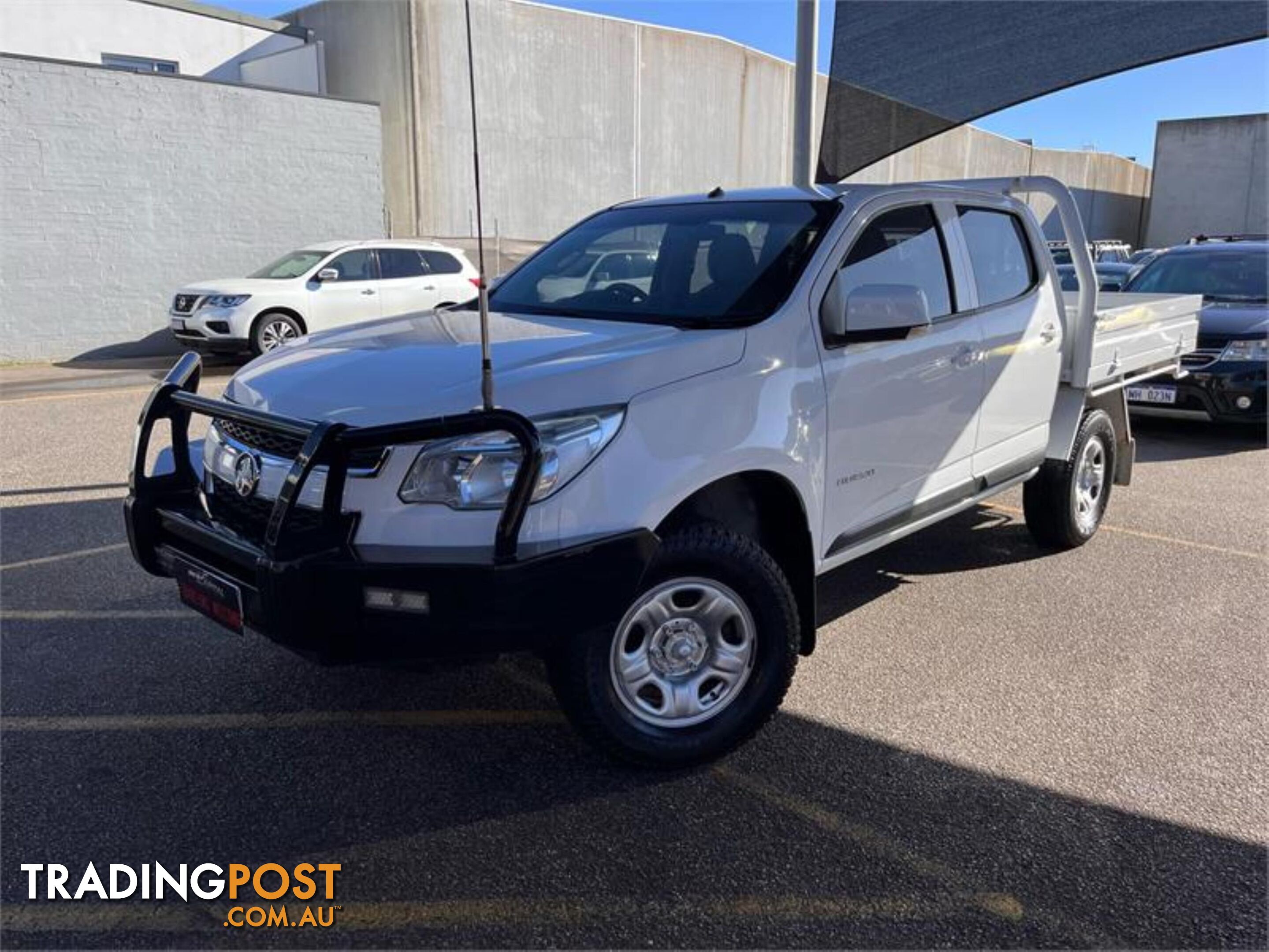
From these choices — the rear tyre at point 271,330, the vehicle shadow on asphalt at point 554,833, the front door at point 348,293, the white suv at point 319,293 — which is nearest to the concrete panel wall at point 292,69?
the white suv at point 319,293

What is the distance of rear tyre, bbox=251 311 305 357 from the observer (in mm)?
13484

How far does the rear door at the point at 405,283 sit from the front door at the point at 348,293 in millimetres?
127

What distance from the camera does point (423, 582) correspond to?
2779mm

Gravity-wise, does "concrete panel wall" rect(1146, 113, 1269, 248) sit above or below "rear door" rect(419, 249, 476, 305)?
above

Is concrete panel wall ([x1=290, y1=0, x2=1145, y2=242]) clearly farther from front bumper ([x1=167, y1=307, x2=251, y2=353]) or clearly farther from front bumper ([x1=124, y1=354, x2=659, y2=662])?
front bumper ([x1=124, y1=354, x2=659, y2=662])

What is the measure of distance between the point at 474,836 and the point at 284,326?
472 inches

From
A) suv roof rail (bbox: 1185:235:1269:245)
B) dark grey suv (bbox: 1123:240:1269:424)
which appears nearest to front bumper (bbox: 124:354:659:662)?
dark grey suv (bbox: 1123:240:1269:424)

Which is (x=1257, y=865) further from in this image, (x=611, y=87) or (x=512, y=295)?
(x=611, y=87)

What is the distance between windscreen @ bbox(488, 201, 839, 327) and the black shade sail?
554cm

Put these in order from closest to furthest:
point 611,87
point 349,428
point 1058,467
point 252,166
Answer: point 349,428
point 1058,467
point 252,166
point 611,87

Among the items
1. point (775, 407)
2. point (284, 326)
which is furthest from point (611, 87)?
point (775, 407)

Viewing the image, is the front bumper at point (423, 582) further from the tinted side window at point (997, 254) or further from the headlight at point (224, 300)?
the headlight at point (224, 300)

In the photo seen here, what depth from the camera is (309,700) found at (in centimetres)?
388

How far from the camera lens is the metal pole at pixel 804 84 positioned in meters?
9.95
